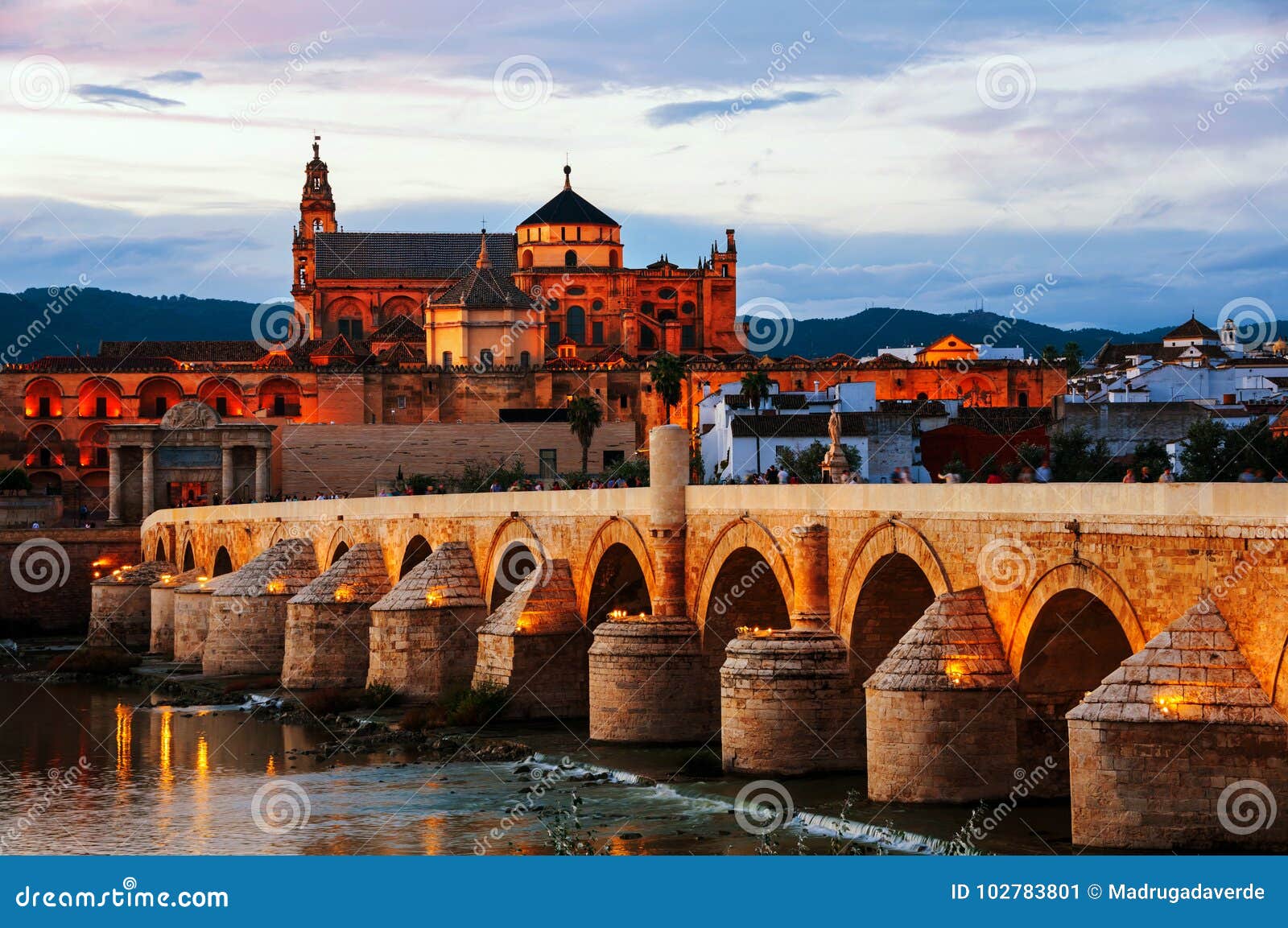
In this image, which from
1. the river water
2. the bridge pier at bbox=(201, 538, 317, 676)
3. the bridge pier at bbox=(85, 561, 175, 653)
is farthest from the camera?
the bridge pier at bbox=(85, 561, 175, 653)

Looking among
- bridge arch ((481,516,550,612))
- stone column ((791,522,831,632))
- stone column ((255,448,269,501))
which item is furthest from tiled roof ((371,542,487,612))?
stone column ((255,448,269,501))

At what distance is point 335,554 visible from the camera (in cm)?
4253

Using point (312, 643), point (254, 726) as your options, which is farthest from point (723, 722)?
point (312, 643)

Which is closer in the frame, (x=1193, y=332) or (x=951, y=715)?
(x=951, y=715)

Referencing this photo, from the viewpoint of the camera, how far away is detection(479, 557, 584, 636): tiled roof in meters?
29.4

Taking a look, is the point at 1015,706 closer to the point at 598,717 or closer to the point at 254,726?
the point at 598,717

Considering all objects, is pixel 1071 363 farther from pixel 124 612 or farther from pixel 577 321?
pixel 124 612

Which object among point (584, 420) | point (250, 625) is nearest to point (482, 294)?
point (584, 420)

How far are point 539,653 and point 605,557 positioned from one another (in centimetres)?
189

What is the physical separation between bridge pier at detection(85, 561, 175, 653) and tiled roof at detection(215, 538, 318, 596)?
8595mm

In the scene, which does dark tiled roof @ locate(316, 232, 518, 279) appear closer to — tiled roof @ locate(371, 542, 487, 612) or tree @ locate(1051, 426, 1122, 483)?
tree @ locate(1051, 426, 1122, 483)

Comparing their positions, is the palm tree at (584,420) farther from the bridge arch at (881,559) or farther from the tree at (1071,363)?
the bridge arch at (881,559)

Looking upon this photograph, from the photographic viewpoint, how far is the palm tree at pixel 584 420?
8038 cm

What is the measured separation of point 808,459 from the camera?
54.4 metres
